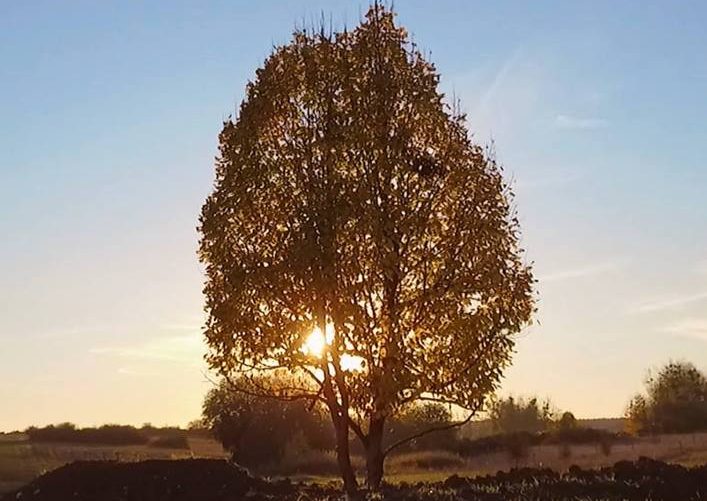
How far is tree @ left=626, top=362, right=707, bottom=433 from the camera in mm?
71688

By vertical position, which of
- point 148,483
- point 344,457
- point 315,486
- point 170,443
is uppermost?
point 170,443

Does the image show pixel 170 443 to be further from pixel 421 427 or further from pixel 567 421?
pixel 567 421

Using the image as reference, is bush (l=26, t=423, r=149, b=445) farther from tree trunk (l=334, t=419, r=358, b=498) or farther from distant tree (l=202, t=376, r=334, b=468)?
tree trunk (l=334, t=419, r=358, b=498)

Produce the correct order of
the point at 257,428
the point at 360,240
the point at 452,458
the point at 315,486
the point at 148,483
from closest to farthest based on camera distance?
the point at 360,240
the point at 315,486
the point at 148,483
the point at 452,458
the point at 257,428

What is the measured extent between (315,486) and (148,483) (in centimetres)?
636

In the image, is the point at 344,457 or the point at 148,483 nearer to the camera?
the point at 344,457

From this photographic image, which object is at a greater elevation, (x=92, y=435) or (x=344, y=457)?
(x=92, y=435)

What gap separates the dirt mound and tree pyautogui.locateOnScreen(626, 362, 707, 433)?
4569cm

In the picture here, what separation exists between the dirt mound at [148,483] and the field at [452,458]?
8.95 m

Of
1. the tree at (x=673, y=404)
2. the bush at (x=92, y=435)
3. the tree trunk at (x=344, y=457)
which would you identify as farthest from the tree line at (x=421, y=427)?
the tree trunk at (x=344, y=457)

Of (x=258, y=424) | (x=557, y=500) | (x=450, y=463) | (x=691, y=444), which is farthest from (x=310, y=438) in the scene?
(x=557, y=500)

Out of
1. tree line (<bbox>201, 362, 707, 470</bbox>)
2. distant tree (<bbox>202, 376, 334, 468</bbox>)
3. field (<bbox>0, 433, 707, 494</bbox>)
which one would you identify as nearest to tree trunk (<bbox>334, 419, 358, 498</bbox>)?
field (<bbox>0, 433, 707, 494</bbox>)

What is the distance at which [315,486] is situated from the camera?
2959 cm

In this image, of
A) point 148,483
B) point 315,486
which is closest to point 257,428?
point 148,483
